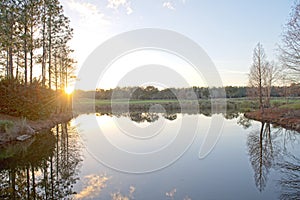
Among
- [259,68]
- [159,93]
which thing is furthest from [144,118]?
[159,93]

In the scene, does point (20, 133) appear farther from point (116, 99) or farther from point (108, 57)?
point (116, 99)

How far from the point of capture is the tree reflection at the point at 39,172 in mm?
5793

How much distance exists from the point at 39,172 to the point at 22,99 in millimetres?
10428

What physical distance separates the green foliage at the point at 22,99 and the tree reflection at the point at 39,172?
5.60m

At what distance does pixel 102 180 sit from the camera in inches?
268

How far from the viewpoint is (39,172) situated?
24.3 feet

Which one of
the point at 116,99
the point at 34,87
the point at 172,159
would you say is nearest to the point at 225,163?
the point at 172,159

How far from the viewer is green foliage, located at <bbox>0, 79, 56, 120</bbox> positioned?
1541 cm

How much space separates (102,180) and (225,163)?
4919 mm

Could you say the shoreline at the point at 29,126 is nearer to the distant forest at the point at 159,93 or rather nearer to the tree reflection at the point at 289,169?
the tree reflection at the point at 289,169

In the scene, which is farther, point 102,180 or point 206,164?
point 206,164

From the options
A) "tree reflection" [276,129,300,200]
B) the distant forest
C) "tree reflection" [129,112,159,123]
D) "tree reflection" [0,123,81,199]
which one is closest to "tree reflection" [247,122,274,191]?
"tree reflection" [276,129,300,200]

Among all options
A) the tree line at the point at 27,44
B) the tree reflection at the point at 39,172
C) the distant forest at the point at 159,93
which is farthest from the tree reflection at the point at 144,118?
the distant forest at the point at 159,93

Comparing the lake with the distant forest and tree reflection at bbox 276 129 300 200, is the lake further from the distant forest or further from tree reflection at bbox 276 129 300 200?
the distant forest
